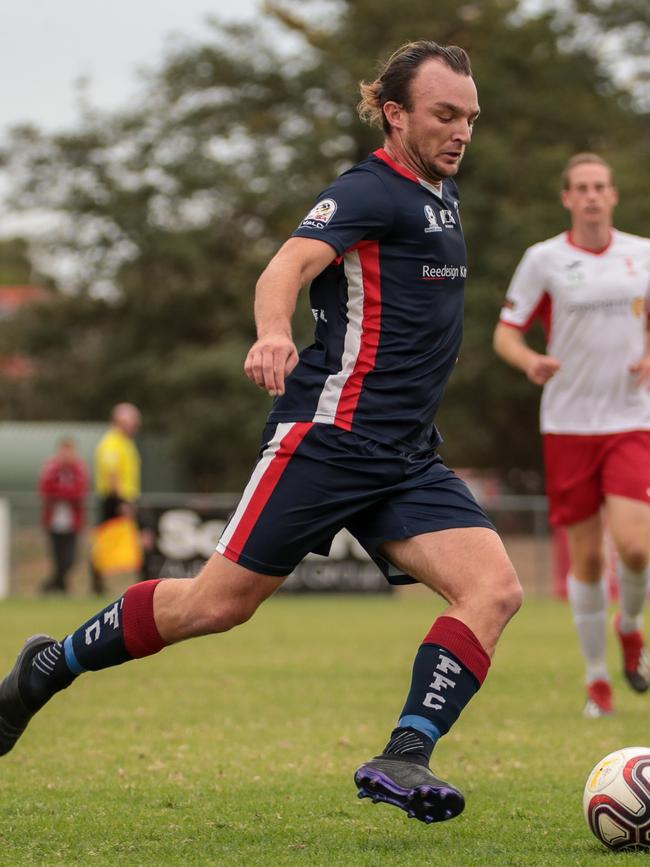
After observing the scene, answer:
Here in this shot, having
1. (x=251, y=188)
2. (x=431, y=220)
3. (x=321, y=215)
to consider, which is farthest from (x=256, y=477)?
(x=251, y=188)

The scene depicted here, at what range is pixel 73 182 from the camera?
41438 millimetres

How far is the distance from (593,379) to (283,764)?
2854mm

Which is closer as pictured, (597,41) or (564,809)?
(564,809)

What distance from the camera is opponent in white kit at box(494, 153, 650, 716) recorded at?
26.3 feet

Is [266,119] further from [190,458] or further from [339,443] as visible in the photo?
[339,443]

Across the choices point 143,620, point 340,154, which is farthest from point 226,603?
point 340,154

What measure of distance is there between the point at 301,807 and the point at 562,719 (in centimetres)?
305

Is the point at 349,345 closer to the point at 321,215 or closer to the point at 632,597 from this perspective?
the point at 321,215

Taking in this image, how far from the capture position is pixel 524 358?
7777 millimetres

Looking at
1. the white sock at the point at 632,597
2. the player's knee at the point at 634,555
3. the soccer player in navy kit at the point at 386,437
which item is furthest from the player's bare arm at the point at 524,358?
the soccer player in navy kit at the point at 386,437

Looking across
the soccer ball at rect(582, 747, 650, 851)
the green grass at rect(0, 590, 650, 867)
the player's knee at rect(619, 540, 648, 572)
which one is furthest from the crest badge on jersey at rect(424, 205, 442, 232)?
the player's knee at rect(619, 540, 648, 572)

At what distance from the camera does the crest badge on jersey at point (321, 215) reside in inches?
183

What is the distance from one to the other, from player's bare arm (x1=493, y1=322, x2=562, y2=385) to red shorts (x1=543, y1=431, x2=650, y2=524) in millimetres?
445

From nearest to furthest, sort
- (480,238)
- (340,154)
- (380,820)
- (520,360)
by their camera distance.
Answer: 1. (380,820)
2. (520,360)
3. (480,238)
4. (340,154)
